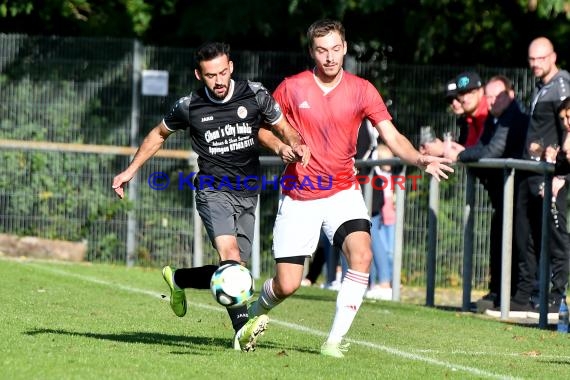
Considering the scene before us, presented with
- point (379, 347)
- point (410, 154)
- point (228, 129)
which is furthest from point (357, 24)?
point (410, 154)

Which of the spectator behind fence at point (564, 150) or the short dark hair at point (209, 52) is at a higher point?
the short dark hair at point (209, 52)

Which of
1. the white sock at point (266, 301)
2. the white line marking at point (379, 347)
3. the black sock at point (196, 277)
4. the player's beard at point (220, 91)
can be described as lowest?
the white line marking at point (379, 347)

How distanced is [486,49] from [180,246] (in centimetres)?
501

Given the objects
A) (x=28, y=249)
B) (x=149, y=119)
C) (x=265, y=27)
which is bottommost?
(x=28, y=249)

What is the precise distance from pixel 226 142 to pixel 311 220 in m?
0.76

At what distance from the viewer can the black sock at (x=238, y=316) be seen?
9578 millimetres

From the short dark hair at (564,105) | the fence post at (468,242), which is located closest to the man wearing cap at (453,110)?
the fence post at (468,242)

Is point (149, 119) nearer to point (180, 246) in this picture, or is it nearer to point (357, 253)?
point (180, 246)

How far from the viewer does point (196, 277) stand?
9703 millimetres

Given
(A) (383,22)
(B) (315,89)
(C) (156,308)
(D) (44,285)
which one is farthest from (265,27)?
(B) (315,89)

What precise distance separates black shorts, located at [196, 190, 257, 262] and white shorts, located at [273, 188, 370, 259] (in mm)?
329

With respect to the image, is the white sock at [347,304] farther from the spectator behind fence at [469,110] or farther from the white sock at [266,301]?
the spectator behind fence at [469,110]

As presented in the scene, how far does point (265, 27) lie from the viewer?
1978 centimetres

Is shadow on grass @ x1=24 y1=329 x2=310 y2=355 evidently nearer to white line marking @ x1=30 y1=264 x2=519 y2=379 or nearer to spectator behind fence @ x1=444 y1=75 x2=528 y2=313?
white line marking @ x1=30 y1=264 x2=519 y2=379
